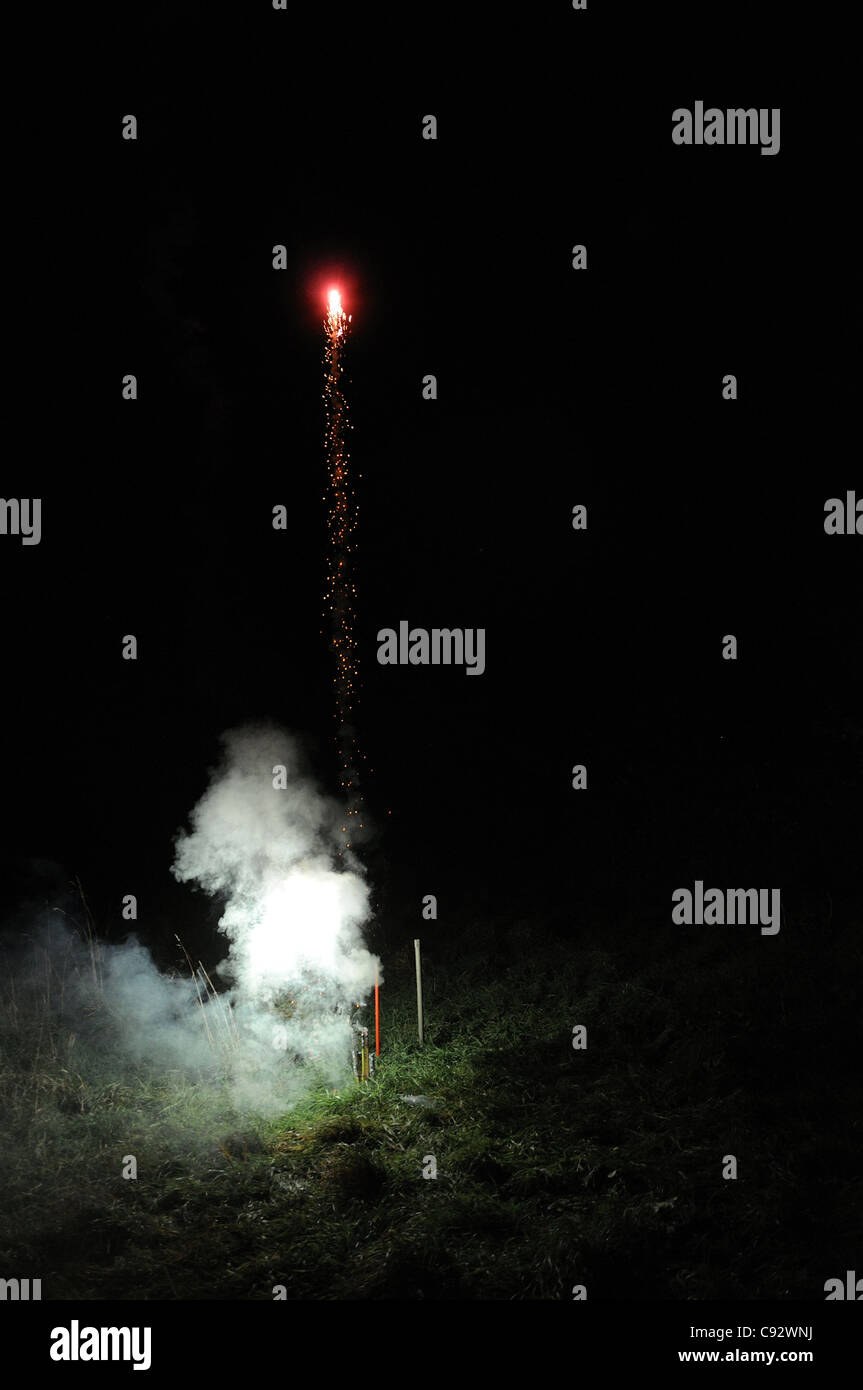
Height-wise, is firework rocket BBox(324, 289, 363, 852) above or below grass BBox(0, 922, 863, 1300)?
above

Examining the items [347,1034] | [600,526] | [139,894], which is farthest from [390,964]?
[600,526]

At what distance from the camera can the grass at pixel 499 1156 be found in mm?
5703

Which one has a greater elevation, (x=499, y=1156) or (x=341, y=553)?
(x=341, y=553)

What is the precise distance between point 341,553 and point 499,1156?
11447 millimetres

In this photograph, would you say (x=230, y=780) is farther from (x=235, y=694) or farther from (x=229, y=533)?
(x=229, y=533)

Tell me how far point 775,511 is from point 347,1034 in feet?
32.1

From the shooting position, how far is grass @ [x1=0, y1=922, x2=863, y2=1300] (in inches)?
225

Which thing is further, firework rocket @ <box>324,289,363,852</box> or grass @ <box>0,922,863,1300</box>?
firework rocket @ <box>324,289,363,852</box>

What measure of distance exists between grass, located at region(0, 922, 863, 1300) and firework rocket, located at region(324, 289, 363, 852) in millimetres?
6659

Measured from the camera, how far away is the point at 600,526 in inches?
608

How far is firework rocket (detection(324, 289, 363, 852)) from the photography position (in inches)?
609

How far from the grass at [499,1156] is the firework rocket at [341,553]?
6.66 meters

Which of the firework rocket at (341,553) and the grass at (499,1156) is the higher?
the firework rocket at (341,553)

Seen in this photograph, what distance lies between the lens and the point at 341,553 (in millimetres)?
16781
